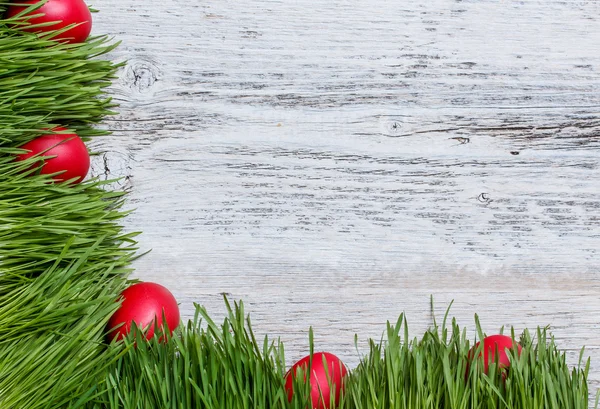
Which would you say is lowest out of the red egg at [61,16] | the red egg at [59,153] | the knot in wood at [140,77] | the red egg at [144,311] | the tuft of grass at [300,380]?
the tuft of grass at [300,380]

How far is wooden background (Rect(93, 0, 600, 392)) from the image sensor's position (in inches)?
33.2

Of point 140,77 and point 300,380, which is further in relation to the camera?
point 140,77

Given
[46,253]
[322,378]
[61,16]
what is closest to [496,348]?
[322,378]

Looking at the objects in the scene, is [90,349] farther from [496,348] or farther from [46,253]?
[496,348]

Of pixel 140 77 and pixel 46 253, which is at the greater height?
pixel 140 77

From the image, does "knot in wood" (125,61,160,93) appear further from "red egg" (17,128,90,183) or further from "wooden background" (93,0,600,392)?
"red egg" (17,128,90,183)

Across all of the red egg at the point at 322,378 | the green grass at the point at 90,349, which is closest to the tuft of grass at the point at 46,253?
the green grass at the point at 90,349

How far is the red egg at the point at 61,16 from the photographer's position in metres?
0.76

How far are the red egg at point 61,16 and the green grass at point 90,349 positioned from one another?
0.05 ft

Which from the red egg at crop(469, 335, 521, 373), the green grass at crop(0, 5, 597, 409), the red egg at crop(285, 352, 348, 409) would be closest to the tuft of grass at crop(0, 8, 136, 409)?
the green grass at crop(0, 5, 597, 409)

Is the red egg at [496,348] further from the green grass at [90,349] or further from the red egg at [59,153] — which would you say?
the red egg at [59,153]

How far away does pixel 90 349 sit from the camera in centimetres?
74

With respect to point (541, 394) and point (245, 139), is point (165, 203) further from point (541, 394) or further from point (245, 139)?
point (541, 394)

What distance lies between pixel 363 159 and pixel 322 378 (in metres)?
0.32
